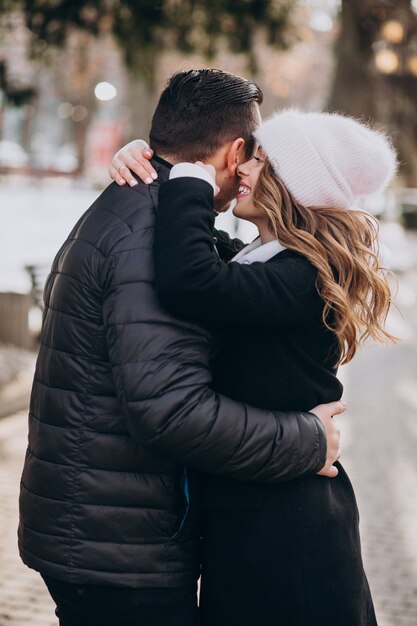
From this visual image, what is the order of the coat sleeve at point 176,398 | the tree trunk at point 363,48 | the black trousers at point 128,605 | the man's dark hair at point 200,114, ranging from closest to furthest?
the coat sleeve at point 176,398 → the black trousers at point 128,605 → the man's dark hair at point 200,114 → the tree trunk at point 363,48

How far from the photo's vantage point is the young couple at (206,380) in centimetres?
214

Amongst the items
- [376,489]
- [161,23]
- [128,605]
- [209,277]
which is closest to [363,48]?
[161,23]

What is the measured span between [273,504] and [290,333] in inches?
16.8

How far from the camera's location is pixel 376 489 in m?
6.85

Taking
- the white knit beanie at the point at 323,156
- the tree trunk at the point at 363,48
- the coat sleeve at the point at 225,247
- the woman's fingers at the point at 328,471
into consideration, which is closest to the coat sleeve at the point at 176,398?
the woman's fingers at the point at 328,471

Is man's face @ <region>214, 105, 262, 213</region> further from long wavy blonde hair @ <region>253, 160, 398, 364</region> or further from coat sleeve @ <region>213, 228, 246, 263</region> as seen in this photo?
coat sleeve @ <region>213, 228, 246, 263</region>

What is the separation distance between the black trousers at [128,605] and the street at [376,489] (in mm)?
2243

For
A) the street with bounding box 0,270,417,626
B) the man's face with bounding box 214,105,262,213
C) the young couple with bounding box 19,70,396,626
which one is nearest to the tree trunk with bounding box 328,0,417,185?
the street with bounding box 0,270,417,626

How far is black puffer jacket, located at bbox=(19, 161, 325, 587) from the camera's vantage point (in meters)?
2.11

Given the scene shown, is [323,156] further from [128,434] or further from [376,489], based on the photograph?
[376,489]

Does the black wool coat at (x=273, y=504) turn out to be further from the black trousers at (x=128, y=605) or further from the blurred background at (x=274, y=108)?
the blurred background at (x=274, y=108)

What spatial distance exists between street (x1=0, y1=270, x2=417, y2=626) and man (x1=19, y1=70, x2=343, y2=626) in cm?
223

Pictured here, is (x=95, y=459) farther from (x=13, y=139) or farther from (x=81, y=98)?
(x=13, y=139)

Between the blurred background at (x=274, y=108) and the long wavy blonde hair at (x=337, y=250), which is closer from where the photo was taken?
the long wavy blonde hair at (x=337, y=250)
